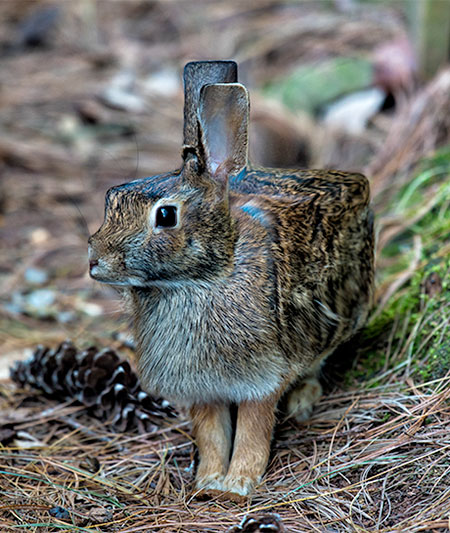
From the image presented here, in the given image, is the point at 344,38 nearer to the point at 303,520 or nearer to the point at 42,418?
the point at 42,418

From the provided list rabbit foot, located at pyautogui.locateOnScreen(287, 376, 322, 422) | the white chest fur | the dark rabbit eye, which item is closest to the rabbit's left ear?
the dark rabbit eye

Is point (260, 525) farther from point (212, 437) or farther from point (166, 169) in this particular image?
point (166, 169)

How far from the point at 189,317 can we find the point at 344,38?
19.0 ft

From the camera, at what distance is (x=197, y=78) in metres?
2.80

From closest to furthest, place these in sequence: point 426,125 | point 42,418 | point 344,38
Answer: point 42,418 → point 426,125 → point 344,38

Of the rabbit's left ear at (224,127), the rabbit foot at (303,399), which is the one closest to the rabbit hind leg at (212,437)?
the rabbit foot at (303,399)

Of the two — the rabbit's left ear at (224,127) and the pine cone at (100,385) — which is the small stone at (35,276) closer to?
the pine cone at (100,385)

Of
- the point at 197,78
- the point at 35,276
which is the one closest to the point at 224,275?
the point at 197,78

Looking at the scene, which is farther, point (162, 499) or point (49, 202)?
point (49, 202)

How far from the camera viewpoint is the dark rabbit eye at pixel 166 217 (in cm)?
261

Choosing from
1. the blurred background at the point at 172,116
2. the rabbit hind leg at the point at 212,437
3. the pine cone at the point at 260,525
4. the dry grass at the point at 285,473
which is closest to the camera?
the pine cone at the point at 260,525

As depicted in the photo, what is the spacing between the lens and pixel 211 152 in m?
2.72

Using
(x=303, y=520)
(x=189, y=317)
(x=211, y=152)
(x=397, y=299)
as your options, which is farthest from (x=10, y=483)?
(x=397, y=299)

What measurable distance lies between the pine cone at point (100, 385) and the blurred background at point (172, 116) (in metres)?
0.30
